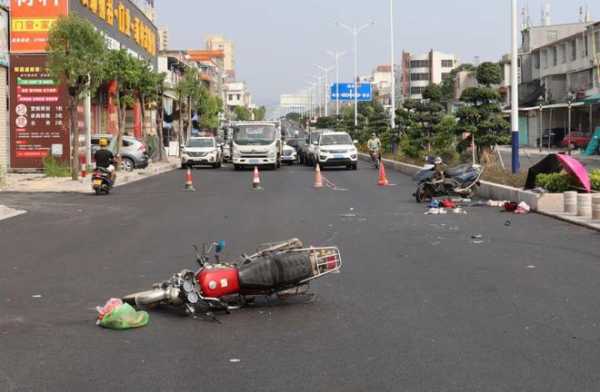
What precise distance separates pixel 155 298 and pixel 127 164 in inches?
1281

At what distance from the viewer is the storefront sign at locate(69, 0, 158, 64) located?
41.9m

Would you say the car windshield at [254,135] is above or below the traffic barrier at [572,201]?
above

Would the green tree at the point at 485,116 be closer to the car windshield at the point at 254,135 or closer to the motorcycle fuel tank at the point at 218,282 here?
the car windshield at the point at 254,135

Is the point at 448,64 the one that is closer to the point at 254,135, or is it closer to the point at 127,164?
the point at 254,135

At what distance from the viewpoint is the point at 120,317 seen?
25.8 ft

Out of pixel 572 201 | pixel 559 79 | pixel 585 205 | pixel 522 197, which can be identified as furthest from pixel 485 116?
pixel 559 79

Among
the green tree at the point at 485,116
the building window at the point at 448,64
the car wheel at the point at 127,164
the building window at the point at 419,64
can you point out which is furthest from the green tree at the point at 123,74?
the building window at the point at 448,64

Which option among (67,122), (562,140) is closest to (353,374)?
(67,122)

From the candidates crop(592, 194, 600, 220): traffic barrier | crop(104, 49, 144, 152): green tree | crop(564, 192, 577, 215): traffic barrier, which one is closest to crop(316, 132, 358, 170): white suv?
crop(104, 49, 144, 152): green tree

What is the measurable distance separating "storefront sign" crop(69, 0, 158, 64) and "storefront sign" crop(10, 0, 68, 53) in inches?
34.0

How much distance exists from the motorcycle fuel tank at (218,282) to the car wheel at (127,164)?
32.3 m

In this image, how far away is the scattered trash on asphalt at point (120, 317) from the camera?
7.83 meters

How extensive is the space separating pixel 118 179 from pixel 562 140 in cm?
3836

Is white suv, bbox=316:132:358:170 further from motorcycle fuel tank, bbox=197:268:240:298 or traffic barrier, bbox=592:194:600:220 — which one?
motorcycle fuel tank, bbox=197:268:240:298
